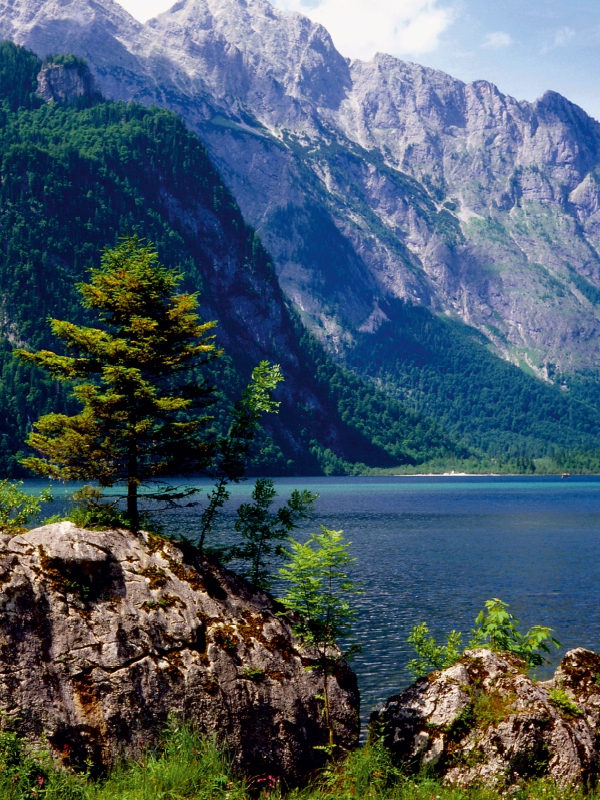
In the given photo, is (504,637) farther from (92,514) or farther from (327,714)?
(92,514)

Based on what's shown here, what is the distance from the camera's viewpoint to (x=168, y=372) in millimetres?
23297

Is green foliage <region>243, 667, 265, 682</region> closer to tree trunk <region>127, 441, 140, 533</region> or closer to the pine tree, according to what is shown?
the pine tree

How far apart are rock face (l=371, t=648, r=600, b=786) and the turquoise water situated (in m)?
13.6

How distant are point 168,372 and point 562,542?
8770 centimetres

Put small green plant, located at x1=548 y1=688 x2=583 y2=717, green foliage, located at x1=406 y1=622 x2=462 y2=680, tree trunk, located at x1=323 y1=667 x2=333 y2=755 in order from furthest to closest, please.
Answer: green foliage, located at x1=406 y1=622 x2=462 y2=680
small green plant, located at x1=548 y1=688 x2=583 y2=717
tree trunk, located at x1=323 y1=667 x2=333 y2=755

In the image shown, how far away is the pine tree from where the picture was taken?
2198 centimetres

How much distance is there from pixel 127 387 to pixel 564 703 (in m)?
13.8

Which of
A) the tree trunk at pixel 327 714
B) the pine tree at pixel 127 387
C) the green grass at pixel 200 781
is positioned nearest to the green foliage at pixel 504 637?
the green grass at pixel 200 781

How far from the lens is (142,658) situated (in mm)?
18438

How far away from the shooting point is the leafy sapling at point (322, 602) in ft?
62.4

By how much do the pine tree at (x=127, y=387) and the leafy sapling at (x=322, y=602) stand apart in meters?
4.67

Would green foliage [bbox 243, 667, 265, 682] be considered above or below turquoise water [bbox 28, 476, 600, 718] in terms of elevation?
above

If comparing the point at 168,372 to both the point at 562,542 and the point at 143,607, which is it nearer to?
the point at 143,607

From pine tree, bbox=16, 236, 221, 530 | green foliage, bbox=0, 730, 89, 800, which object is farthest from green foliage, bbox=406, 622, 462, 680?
green foliage, bbox=0, 730, 89, 800
